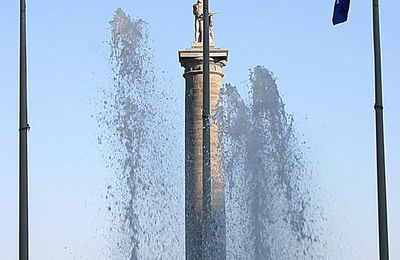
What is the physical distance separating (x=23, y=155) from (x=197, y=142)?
1673cm

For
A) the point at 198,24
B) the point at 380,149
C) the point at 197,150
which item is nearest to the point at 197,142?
the point at 197,150

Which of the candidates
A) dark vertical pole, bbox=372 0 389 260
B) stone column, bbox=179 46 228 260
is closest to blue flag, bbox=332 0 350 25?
dark vertical pole, bbox=372 0 389 260

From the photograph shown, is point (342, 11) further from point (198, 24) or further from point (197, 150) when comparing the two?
point (198, 24)

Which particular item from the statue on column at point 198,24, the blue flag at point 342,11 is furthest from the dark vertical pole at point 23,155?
the statue on column at point 198,24

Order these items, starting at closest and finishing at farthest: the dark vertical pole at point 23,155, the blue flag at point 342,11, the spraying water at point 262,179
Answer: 1. the dark vertical pole at point 23,155
2. the blue flag at point 342,11
3. the spraying water at point 262,179

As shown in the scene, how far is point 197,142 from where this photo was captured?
34344 mm

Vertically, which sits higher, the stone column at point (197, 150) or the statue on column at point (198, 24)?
the statue on column at point (198, 24)

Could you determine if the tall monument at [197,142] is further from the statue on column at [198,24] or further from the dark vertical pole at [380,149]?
the dark vertical pole at [380,149]

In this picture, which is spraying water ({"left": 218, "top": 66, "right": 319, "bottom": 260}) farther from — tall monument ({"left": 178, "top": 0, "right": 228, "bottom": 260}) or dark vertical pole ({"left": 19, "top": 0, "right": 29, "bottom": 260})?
dark vertical pole ({"left": 19, "top": 0, "right": 29, "bottom": 260})

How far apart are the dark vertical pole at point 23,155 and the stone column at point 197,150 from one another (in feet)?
47.5

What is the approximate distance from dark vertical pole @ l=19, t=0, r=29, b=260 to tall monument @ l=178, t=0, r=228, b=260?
47.7 ft

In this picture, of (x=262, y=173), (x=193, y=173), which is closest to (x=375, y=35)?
(x=262, y=173)

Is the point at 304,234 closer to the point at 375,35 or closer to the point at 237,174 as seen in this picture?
the point at 237,174

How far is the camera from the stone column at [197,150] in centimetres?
3306
